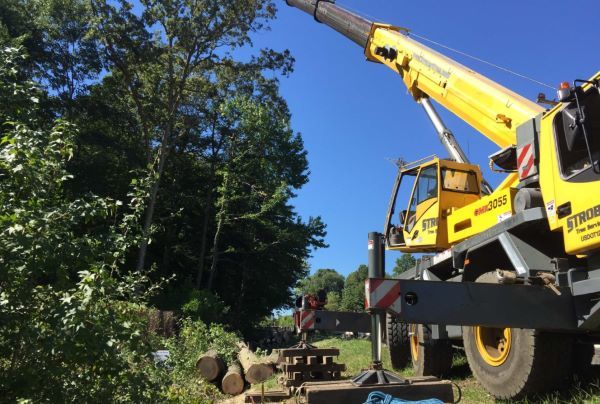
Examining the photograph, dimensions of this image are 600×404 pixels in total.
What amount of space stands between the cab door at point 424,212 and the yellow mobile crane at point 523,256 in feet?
0.25

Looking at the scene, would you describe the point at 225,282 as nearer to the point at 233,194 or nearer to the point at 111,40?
the point at 233,194

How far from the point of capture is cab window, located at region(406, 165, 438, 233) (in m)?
8.02

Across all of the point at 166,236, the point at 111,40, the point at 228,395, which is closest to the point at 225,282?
the point at 166,236

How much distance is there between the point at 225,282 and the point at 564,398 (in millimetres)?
29224

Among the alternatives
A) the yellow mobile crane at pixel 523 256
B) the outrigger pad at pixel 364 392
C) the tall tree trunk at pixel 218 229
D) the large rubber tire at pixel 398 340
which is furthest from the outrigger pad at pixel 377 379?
the tall tree trunk at pixel 218 229

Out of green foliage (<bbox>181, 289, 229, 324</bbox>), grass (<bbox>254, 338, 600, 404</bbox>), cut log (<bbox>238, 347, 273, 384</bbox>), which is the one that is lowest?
cut log (<bbox>238, 347, 273, 384</bbox>)

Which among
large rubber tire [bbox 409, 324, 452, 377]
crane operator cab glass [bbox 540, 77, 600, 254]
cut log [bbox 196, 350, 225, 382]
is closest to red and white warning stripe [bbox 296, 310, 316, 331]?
large rubber tire [bbox 409, 324, 452, 377]

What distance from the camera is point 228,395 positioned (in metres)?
10.5

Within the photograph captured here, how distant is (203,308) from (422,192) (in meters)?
17.1

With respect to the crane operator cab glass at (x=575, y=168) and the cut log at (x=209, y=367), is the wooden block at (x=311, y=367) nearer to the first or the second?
the cut log at (x=209, y=367)

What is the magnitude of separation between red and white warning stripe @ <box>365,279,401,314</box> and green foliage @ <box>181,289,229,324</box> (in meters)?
19.0

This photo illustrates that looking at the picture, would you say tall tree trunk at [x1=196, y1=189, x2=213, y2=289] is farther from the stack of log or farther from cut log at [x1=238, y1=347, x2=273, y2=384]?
cut log at [x1=238, y1=347, x2=273, y2=384]

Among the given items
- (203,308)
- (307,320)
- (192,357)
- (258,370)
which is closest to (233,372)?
(258,370)

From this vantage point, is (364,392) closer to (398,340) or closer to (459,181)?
(459,181)
